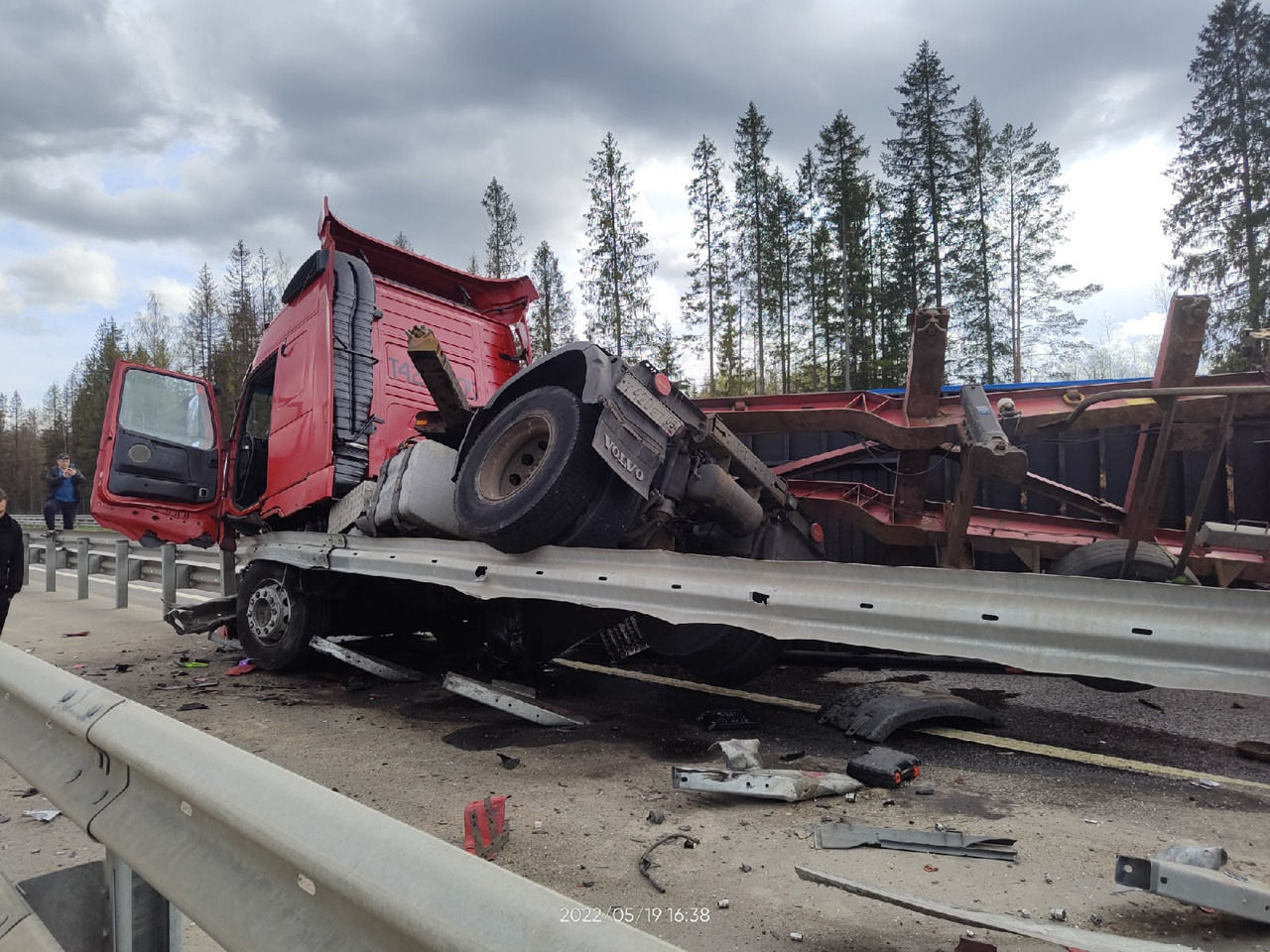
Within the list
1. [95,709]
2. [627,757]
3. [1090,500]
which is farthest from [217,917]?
[1090,500]

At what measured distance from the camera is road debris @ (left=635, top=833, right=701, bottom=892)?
225 cm

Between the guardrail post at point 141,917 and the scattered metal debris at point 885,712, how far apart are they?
9.40ft

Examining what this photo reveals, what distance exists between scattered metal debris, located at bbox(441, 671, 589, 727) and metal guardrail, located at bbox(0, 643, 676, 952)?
8.19 feet

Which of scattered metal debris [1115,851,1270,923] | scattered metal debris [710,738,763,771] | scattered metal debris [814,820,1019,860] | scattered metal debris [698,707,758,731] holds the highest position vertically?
scattered metal debris [1115,851,1270,923]

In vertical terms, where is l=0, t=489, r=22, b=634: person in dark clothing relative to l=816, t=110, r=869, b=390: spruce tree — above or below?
below

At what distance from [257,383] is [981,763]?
18.2ft

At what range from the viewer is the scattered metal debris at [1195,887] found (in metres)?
1.79

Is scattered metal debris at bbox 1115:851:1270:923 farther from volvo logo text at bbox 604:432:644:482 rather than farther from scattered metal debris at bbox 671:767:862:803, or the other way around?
volvo logo text at bbox 604:432:644:482

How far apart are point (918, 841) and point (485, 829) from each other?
133 cm

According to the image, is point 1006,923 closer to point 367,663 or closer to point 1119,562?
point 1119,562

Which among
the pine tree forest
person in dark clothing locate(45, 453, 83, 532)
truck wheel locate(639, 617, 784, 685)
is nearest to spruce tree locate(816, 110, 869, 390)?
the pine tree forest

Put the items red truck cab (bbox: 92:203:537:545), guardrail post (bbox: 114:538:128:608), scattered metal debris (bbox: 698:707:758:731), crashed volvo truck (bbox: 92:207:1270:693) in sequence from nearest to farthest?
crashed volvo truck (bbox: 92:207:1270:693)
scattered metal debris (bbox: 698:707:758:731)
red truck cab (bbox: 92:203:537:545)
guardrail post (bbox: 114:538:128:608)

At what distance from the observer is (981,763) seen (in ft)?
10.7

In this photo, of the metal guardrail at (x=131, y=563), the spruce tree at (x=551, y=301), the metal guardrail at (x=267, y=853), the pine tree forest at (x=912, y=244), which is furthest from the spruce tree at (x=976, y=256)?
the metal guardrail at (x=267, y=853)
